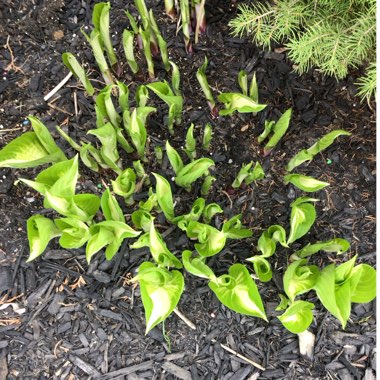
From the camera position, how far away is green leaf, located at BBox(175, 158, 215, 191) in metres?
1.00

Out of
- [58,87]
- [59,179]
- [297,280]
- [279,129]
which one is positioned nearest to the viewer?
[59,179]

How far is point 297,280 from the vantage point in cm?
101

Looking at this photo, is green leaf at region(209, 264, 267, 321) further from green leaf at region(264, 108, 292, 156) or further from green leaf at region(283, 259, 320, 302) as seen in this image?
green leaf at region(264, 108, 292, 156)

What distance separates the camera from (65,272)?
1.17m

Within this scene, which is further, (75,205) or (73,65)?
(73,65)

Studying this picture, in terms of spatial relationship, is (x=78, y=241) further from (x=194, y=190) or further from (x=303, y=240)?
(x=303, y=240)

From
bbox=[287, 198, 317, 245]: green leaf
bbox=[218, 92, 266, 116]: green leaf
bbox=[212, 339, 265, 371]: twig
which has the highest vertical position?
bbox=[218, 92, 266, 116]: green leaf

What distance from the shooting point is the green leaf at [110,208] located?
981 mm

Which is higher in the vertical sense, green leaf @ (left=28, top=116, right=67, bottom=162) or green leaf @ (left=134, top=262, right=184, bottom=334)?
green leaf @ (left=28, top=116, right=67, bottom=162)

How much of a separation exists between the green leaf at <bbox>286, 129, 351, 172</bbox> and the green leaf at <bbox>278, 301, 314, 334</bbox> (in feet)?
0.98

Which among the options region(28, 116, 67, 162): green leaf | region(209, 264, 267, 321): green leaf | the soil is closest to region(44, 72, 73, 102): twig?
the soil

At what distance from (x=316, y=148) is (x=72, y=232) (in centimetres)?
52

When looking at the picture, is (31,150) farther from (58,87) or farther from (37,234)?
(58,87)

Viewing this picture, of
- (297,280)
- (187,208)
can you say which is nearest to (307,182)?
(297,280)
